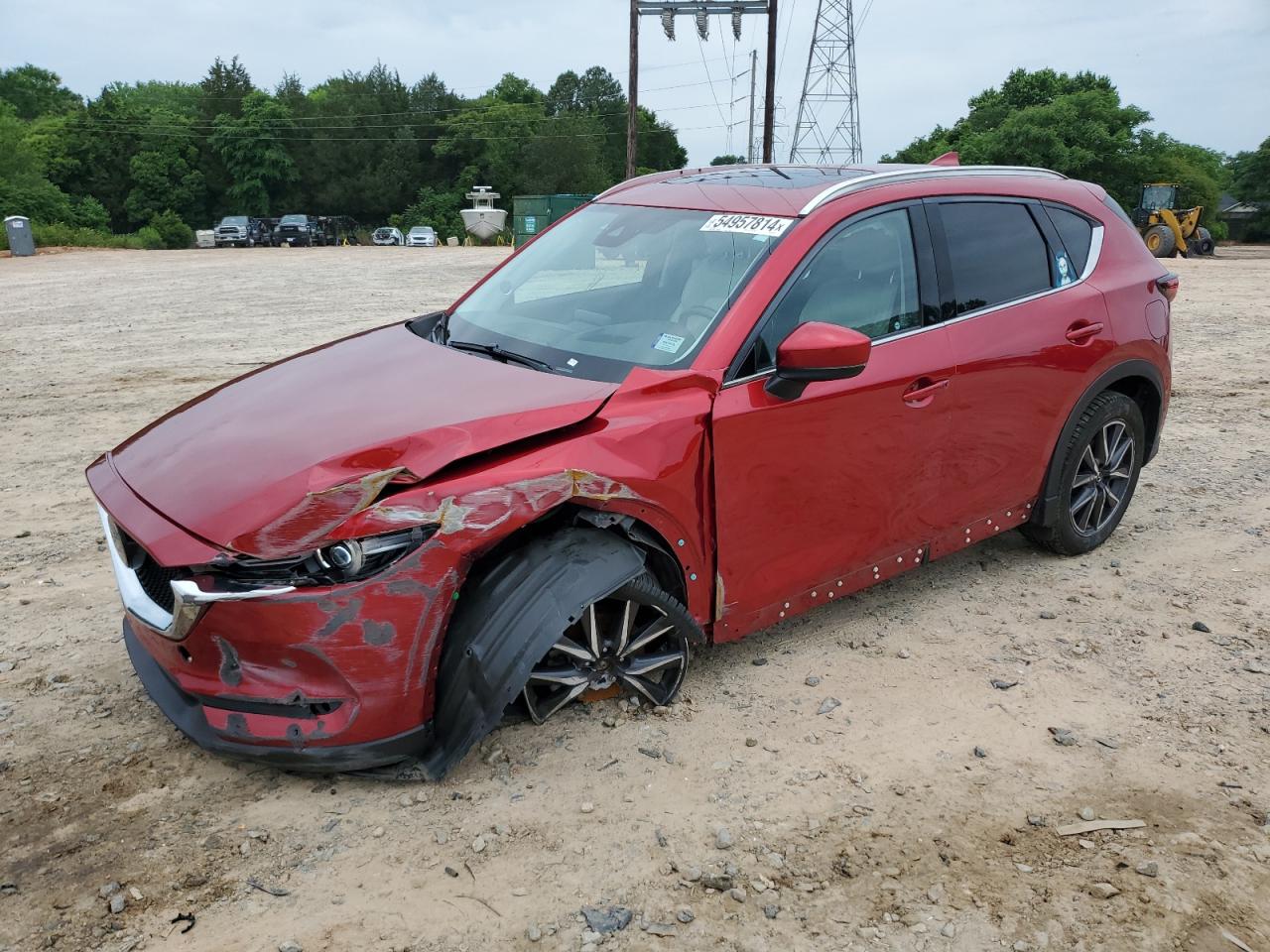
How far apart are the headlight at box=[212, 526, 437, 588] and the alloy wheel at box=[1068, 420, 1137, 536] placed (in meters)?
3.36

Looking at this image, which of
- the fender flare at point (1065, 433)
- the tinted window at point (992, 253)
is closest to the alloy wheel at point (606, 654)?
the tinted window at point (992, 253)

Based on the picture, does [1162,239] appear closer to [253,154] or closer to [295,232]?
[295,232]

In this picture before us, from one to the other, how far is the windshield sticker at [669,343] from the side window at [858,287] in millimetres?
253

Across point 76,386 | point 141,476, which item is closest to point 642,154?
point 76,386

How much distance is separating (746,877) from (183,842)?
1.58m

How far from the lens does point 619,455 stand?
10.1 ft

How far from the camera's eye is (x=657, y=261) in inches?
151

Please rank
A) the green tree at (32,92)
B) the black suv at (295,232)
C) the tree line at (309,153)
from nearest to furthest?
the black suv at (295,232)
the tree line at (309,153)
the green tree at (32,92)

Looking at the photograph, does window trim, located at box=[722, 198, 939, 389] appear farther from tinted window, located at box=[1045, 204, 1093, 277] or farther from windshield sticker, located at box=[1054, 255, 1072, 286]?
tinted window, located at box=[1045, 204, 1093, 277]

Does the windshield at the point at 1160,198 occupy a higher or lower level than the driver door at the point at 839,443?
higher

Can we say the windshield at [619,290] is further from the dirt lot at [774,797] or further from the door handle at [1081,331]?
the door handle at [1081,331]

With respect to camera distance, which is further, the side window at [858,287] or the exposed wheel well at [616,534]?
the side window at [858,287]

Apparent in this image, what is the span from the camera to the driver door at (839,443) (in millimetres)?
3379

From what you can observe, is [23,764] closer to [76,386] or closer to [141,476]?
[141,476]
